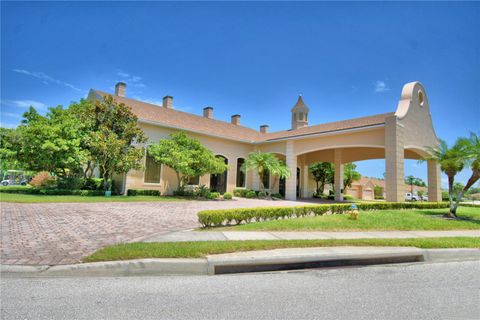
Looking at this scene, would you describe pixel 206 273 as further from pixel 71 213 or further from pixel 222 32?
pixel 222 32


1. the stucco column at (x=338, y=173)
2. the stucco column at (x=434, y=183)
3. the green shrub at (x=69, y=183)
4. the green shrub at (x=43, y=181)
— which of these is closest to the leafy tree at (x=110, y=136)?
the green shrub at (x=69, y=183)

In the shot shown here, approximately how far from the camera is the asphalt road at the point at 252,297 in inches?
132

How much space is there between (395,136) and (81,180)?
19.6 meters

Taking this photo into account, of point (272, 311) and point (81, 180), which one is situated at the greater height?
point (81, 180)

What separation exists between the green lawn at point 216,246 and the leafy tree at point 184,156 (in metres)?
12.5

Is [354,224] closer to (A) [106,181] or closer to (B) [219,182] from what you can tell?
(A) [106,181]

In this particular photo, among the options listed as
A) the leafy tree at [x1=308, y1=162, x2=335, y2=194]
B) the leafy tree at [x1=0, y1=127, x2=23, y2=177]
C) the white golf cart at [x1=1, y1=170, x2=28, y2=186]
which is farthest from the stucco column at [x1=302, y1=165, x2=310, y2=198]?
the white golf cart at [x1=1, y1=170, x2=28, y2=186]

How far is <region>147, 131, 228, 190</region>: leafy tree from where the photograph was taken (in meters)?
18.5

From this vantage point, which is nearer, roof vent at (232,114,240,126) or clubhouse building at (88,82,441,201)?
clubhouse building at (88,82,441,201)

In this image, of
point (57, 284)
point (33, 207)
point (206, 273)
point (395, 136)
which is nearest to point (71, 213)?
point (33, 207)

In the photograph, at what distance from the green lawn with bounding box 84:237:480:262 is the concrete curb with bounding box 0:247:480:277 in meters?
0.23

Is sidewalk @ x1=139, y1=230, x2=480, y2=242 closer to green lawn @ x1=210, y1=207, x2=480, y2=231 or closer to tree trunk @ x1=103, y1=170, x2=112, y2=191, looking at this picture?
green lawn @ x1=210, y1=207, x2=480, y2=231

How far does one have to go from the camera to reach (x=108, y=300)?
12.0 ft

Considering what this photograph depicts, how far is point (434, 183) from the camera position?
22141 millimetres
